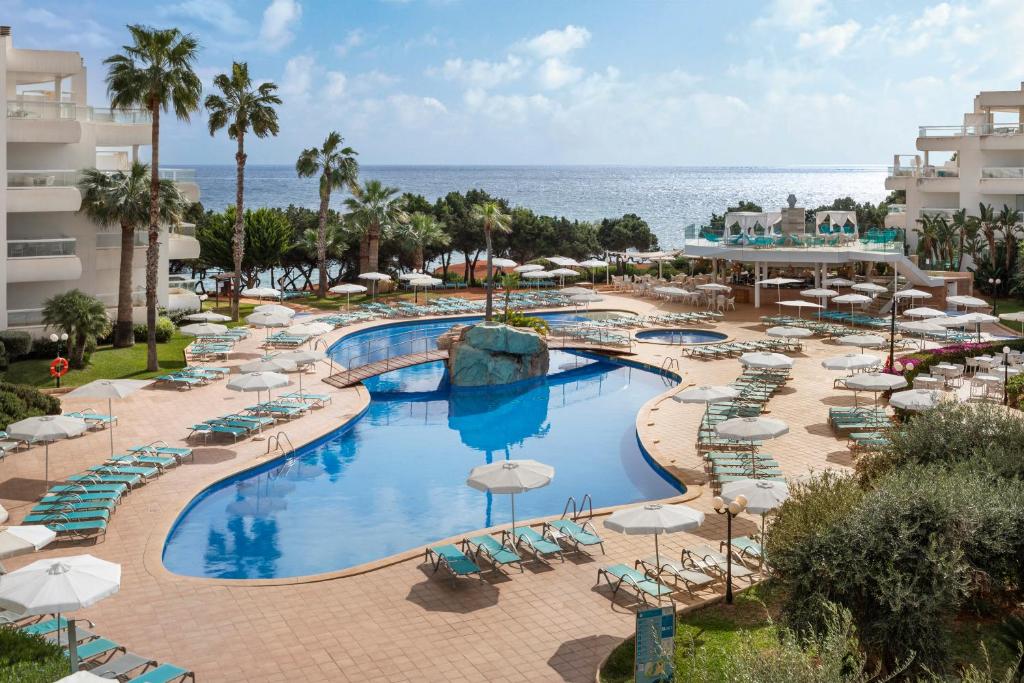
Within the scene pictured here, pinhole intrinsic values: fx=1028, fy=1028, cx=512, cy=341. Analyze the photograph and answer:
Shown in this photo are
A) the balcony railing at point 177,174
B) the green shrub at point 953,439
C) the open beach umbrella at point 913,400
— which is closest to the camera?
the green shrub at point 953,439

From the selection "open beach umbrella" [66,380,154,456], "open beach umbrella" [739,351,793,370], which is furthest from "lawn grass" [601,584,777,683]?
"open beach umbrella" [66,380,154,456]

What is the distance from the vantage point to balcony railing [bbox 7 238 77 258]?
33750 millimetres

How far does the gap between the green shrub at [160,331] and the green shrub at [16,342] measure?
160 inches

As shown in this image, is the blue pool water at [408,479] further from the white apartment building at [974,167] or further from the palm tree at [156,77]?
the white apartment building at [974,167]

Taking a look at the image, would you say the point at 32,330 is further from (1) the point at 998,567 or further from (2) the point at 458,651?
(1) the point at 998,567

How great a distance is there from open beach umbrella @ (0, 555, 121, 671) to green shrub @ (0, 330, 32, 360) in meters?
21.6

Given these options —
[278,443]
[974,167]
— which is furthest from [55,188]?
[974,167]

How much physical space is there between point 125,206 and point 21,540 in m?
21.5

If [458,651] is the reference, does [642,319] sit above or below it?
above

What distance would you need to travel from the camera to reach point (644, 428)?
2636 cm

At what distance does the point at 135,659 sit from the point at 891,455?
11610mm

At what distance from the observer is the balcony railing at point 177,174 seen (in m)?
37.8

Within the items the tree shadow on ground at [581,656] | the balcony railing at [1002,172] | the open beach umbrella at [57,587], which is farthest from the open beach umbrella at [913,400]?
the balcony railing at [1002,172]

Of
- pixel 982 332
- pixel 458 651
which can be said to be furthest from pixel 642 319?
pixel 458 651
